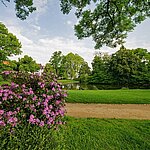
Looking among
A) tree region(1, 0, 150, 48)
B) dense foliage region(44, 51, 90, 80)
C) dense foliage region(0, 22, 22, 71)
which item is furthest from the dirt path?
dense foliage region(44, 51, 90, 80)

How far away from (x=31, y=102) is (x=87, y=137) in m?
1.93

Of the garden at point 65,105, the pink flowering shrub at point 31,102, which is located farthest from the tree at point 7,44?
the pink flowering shrub at point 31,102

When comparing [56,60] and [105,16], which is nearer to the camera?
[105,16]

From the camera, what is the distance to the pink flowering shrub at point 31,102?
10.3 ft

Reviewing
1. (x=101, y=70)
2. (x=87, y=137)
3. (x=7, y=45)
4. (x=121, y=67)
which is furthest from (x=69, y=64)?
(x=87, y=137)

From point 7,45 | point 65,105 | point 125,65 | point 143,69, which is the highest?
point 7,45

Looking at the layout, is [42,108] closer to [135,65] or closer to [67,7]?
[67,7]

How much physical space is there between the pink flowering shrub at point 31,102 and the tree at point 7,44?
609 inches

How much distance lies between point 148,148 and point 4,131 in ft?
9.74

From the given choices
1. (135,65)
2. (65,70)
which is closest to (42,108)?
(135,65)

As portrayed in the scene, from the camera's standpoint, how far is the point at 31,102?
326cm

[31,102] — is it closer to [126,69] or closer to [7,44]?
[7,44]

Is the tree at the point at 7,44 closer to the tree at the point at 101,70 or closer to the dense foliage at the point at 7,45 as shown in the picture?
the dense foliage at the point at 7,45

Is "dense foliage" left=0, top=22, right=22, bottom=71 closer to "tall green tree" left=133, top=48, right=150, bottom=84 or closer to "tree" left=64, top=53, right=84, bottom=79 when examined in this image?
"tall green tree" left=133, top=48, right=150, bottom=84
